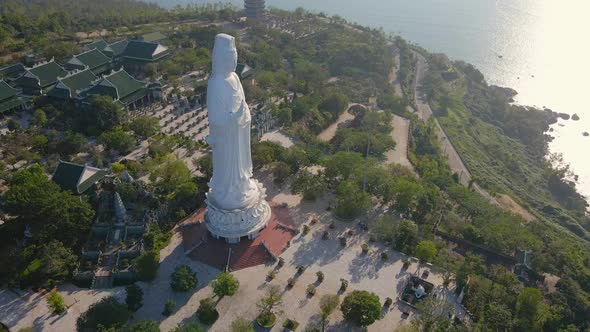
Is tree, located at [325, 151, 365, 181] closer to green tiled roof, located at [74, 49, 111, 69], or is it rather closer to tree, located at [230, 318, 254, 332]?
tree, located at [230, 318, 254, 332]

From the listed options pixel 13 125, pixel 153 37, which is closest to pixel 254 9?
pixel 153 37

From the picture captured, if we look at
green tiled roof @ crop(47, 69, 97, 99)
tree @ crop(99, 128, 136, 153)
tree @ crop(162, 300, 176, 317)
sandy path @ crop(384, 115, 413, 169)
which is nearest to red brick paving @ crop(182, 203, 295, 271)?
tree @ crop(162, 300, 176, 317)

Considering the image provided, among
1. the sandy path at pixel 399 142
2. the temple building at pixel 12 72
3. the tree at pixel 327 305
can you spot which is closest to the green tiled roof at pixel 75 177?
the tree at pixel 327 305

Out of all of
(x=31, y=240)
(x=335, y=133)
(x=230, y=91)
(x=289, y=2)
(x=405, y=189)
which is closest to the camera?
(x=230, y=91)

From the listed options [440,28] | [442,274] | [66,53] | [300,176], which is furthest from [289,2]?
[442,274]

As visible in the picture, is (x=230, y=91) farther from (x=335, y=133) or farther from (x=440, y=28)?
(x=440, y=28)

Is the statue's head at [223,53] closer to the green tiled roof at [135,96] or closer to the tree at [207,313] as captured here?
the tree at [207,313]

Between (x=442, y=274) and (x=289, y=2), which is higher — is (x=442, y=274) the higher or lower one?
the higher one
